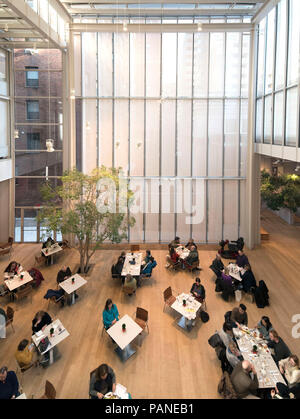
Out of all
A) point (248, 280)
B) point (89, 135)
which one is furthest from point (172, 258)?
point (89, 135)

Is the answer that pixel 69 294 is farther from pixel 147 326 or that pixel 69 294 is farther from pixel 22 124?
pixel 22 124

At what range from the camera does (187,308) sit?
810cm

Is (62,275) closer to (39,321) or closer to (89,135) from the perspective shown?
(39,321)

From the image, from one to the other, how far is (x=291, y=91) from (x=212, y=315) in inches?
273

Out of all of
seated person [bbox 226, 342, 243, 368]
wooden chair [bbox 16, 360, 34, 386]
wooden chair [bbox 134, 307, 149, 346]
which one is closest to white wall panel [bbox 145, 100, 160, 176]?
wooden chair [bbox 134, 307, 149, 346]

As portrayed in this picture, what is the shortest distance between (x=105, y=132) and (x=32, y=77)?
3865 mm

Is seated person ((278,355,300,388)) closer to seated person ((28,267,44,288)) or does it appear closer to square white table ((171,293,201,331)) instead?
square white table ((171,293,201,331))

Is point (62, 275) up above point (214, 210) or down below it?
below

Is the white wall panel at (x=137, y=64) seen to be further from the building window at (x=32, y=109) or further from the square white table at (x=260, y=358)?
the square white table at (x=260, y=358)

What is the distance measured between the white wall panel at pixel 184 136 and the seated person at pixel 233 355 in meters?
8.82

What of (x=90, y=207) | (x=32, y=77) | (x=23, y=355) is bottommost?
(x=23, y=355)

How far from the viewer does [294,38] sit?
32.0 feet

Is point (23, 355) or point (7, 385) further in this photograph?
point (23, 355)
